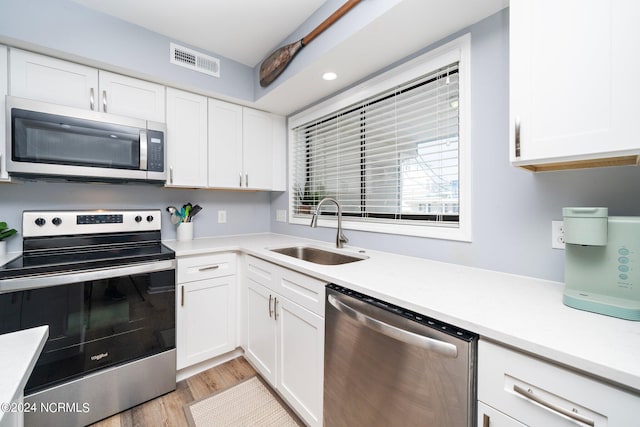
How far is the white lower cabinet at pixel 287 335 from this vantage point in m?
1.34

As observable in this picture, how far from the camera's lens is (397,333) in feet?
3.05

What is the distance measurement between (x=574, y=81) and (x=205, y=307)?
7.50ft

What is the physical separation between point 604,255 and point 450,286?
46cm

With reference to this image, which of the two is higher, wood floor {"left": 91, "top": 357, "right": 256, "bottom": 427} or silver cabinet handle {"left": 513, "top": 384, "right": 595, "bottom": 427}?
silver cabinet handle {"left": 513, "top": 384, "right": 595, "bottom": 427}

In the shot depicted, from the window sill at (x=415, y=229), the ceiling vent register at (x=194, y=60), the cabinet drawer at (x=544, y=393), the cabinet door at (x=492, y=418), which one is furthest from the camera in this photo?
the ceiling vent register at (x=194, y=60)

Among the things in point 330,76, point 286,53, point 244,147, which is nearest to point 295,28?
point 286,53

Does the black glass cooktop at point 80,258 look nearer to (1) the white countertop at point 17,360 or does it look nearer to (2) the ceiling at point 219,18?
(1) the white countertop at point 17,360

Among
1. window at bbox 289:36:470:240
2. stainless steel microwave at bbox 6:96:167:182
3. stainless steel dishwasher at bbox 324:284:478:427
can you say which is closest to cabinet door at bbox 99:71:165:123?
stainless steel microwave at bbox 6:96:167:182

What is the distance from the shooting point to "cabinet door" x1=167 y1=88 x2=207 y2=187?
2045 mm

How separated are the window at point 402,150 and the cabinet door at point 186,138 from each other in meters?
0.95

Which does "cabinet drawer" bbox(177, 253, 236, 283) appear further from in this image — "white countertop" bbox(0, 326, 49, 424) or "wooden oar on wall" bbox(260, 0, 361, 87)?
"wooden oar on wall" bbox(260, 0, 361, 87)

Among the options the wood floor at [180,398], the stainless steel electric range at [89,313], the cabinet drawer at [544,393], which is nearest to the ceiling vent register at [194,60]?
the stainless steel electric range at [89,313]

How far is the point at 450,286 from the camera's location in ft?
3.50

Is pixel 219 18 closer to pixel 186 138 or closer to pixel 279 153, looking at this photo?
pixel 186 138
